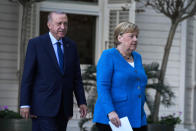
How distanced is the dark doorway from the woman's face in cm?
648

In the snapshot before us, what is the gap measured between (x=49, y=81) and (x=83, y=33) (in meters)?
6.35

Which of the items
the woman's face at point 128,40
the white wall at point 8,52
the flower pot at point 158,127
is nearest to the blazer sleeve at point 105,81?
the woman's face at point 128,40

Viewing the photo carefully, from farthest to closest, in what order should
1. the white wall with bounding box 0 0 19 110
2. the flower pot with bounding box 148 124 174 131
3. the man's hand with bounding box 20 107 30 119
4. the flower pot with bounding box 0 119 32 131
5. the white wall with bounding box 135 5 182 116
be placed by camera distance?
1. the white wall with bounding box 135 5 182 116
2. the white wall with bounding box 0 0 19 110
3. the flower pot with bounding box 148 124 174 131
4. the flower pot with bounding box 0 119 32 131
5. the man's hand with bounding box 20 107 30 119

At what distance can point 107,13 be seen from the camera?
448 inches

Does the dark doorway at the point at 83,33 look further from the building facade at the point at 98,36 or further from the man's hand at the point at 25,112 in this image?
the man's hand at the point at 25,112

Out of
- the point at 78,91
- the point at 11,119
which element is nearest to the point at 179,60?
the point at 11,119

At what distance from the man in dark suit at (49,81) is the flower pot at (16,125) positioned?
3.73 meters

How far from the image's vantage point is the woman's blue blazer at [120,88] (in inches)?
181

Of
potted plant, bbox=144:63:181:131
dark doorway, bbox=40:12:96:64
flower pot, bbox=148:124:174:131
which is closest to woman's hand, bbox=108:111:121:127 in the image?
potted plant, bbox=144:63:181:131

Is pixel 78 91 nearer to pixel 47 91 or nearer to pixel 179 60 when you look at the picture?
pixel 47 91

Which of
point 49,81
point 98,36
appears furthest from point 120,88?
point 98,36

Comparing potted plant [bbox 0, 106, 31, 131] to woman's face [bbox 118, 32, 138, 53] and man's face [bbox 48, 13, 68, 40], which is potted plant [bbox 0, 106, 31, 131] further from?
woman's face [bbox 118, 32, 138, 53]

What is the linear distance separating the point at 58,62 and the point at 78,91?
13.6 inches

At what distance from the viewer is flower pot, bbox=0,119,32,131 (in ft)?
28.8
